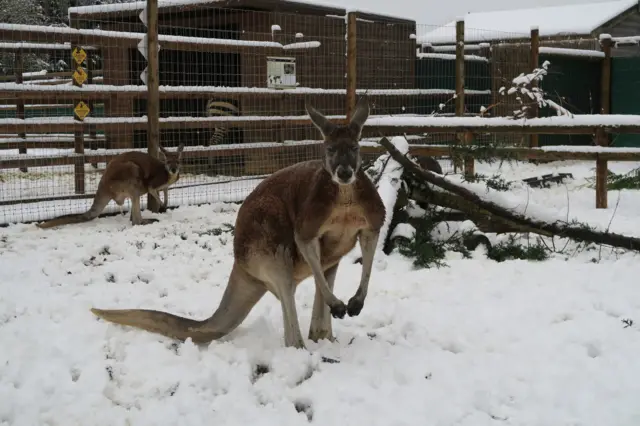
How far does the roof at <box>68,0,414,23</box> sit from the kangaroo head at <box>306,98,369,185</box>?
8.13m

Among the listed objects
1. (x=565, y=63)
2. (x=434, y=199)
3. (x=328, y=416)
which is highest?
(x=565, y=63)

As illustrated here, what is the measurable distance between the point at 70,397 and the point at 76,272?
8.47 ft

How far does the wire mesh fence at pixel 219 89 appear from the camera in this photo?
8828 millimetres

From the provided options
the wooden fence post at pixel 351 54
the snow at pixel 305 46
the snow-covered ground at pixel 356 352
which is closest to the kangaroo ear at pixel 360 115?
the snow-covered ground at pixel 356 352

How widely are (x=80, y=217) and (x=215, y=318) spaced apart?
4377 mm

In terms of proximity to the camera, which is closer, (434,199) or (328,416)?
(328,416)

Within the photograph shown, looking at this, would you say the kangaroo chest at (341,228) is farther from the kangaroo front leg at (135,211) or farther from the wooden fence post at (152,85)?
the wooden fence post at (152,85)

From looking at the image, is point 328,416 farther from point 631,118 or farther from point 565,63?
point 565,63

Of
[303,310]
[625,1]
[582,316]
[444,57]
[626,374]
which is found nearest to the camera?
[626,374]

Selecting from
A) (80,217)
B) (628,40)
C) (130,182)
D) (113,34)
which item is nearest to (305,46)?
(113,34)

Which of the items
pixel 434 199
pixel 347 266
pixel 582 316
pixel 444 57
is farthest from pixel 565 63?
pixel 582 316

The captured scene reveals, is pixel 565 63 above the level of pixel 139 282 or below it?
above

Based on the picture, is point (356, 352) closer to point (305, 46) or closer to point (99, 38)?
point (99, 38)

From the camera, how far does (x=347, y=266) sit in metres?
5.77
